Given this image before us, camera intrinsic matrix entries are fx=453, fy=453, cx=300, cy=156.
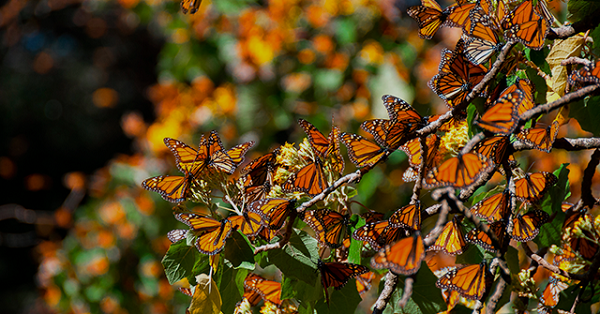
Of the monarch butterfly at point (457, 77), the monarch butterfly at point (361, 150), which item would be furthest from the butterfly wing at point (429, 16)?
the monarch butterfly at point (361, 150)

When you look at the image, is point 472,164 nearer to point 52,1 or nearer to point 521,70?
point 521,70

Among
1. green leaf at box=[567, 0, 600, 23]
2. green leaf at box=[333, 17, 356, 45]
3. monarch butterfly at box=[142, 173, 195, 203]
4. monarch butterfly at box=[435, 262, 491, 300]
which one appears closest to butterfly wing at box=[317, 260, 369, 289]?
monarch butterfly at box=[435, 262, 491, 300]

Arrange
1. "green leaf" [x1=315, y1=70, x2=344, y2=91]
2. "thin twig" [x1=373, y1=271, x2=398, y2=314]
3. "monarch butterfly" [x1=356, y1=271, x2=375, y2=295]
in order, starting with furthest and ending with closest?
"green leaf" [x1=315, y1=70, x2=344, y2=91] < "monarch butterfly" [x1=356, y1=271, x2=375, y2=295] < "thin twig" [x1=373, y1=271, x2=398, y2=314]

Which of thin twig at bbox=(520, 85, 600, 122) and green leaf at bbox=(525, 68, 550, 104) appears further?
green leaf at bbox=(525, 68, 550, 104)

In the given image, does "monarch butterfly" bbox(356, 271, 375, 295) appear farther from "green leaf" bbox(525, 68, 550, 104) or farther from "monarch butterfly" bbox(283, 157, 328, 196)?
"green leaf" bbox(525, 68, 550, 104)

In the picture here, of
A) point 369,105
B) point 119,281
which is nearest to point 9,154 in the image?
point 119,281

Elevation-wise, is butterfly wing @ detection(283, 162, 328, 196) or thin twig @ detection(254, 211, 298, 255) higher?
butterfly wing @ detection(283, 162, 328, 196)

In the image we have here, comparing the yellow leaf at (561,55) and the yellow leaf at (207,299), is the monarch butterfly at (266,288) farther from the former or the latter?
the yellow leaf at (561,55)

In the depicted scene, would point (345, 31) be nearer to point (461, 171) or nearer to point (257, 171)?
point (257, 171)
